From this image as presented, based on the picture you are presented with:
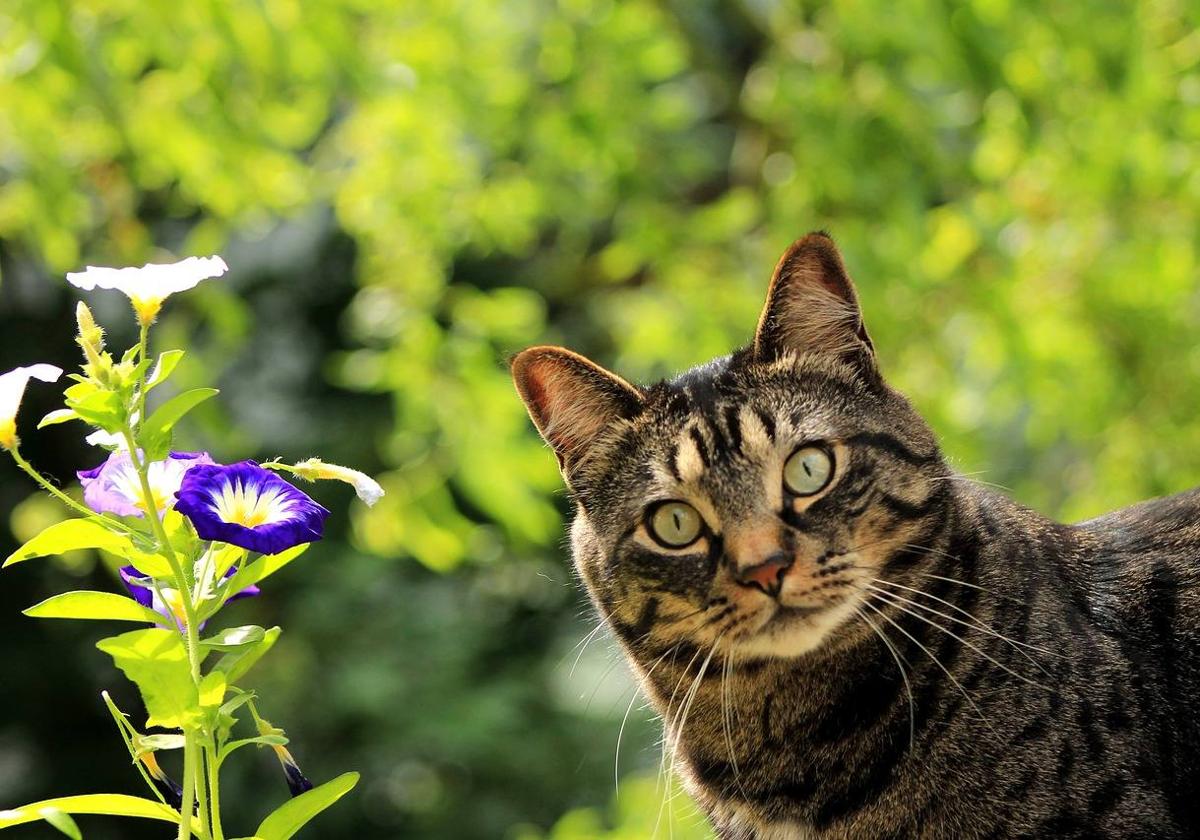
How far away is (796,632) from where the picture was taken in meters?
1.19

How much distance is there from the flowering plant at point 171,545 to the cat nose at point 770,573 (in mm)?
478

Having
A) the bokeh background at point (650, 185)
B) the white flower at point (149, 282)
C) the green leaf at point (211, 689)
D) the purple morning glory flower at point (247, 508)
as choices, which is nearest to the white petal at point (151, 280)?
the white flower at point (149, 282)

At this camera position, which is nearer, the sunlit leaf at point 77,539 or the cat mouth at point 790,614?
the sunlit leaf at point 77,539

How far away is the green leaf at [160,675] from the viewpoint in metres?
0.72

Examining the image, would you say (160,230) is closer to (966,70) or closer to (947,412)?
(947,412)

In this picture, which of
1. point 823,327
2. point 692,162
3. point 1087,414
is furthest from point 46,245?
point 1087,414

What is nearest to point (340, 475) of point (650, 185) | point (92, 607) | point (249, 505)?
point (249, 505)

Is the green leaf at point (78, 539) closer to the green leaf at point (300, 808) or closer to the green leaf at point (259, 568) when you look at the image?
the green leaf at point (259, 568)

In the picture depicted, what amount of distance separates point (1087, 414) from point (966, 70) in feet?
2.86

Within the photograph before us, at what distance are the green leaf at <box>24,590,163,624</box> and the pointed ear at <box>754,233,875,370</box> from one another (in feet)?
2.32

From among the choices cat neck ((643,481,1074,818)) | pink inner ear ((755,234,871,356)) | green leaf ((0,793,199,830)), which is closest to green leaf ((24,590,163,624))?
green leaf ((0,793,199,830))

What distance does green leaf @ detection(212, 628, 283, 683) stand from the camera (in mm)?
767

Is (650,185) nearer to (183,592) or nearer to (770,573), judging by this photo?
(770,573)

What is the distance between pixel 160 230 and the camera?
13.1 ft
